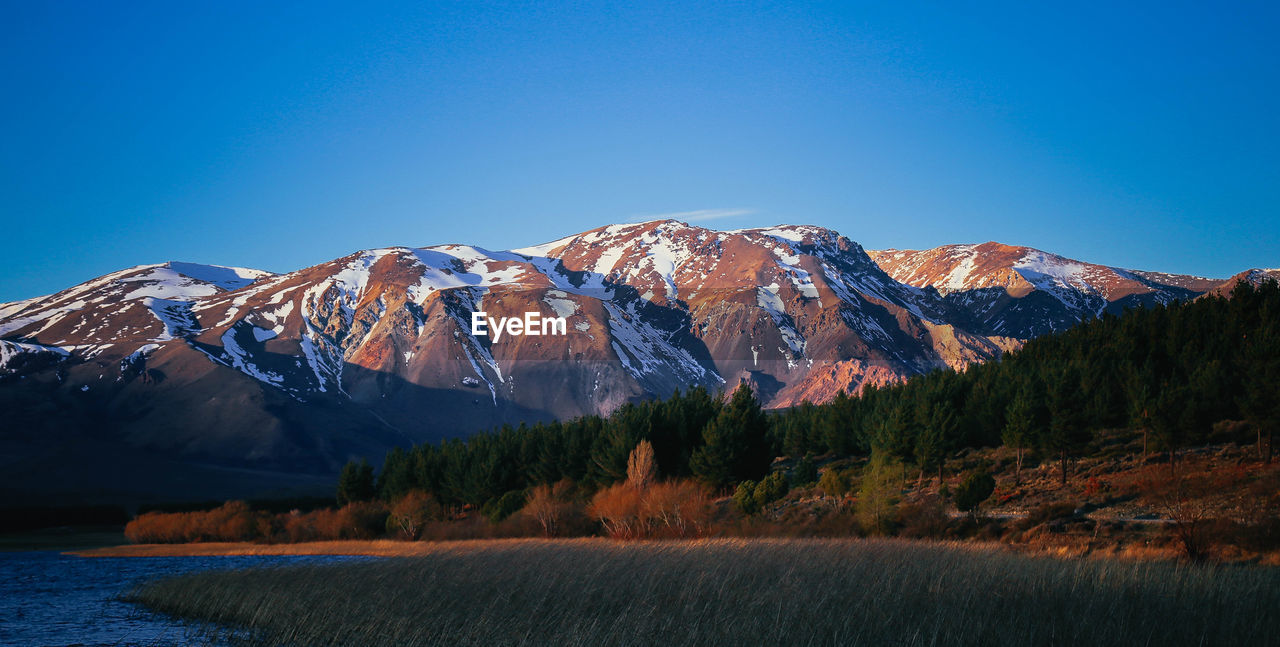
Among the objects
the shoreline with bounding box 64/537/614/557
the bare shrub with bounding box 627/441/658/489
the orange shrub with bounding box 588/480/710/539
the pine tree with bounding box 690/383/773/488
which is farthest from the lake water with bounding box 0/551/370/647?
the pine tree with bounding box 690/383/773/488

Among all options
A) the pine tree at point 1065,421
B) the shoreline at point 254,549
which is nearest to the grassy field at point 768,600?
the shoreline at point 254,549

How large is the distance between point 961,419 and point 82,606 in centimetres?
7327

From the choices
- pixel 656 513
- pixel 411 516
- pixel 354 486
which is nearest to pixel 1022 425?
pixel 656 513

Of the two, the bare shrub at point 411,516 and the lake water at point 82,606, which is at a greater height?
the lake water at point 82,606

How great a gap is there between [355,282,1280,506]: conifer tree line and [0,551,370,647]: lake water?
3035 cm

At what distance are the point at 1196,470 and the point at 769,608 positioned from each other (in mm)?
53097

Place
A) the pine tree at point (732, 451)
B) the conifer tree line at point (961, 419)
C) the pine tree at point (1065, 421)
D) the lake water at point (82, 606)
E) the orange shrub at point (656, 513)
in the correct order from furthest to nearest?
the pine tree at point (732, 451)
the conifer tree line at point (961, 419)
the pine tree at point (1065, 421)
the orange shrub at point (656, 513)
the lake water at point (82, 606)

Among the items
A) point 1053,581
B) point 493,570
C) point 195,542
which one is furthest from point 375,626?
point 195,542

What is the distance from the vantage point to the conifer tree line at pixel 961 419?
7361 cm

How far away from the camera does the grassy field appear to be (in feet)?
61.4

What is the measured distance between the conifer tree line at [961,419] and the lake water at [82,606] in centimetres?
3035

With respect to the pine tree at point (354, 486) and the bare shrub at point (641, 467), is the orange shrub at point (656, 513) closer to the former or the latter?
the bare shrub at point (641, 467)

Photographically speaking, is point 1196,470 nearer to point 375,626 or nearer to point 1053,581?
point 1053,581

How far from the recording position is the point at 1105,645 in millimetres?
17172
